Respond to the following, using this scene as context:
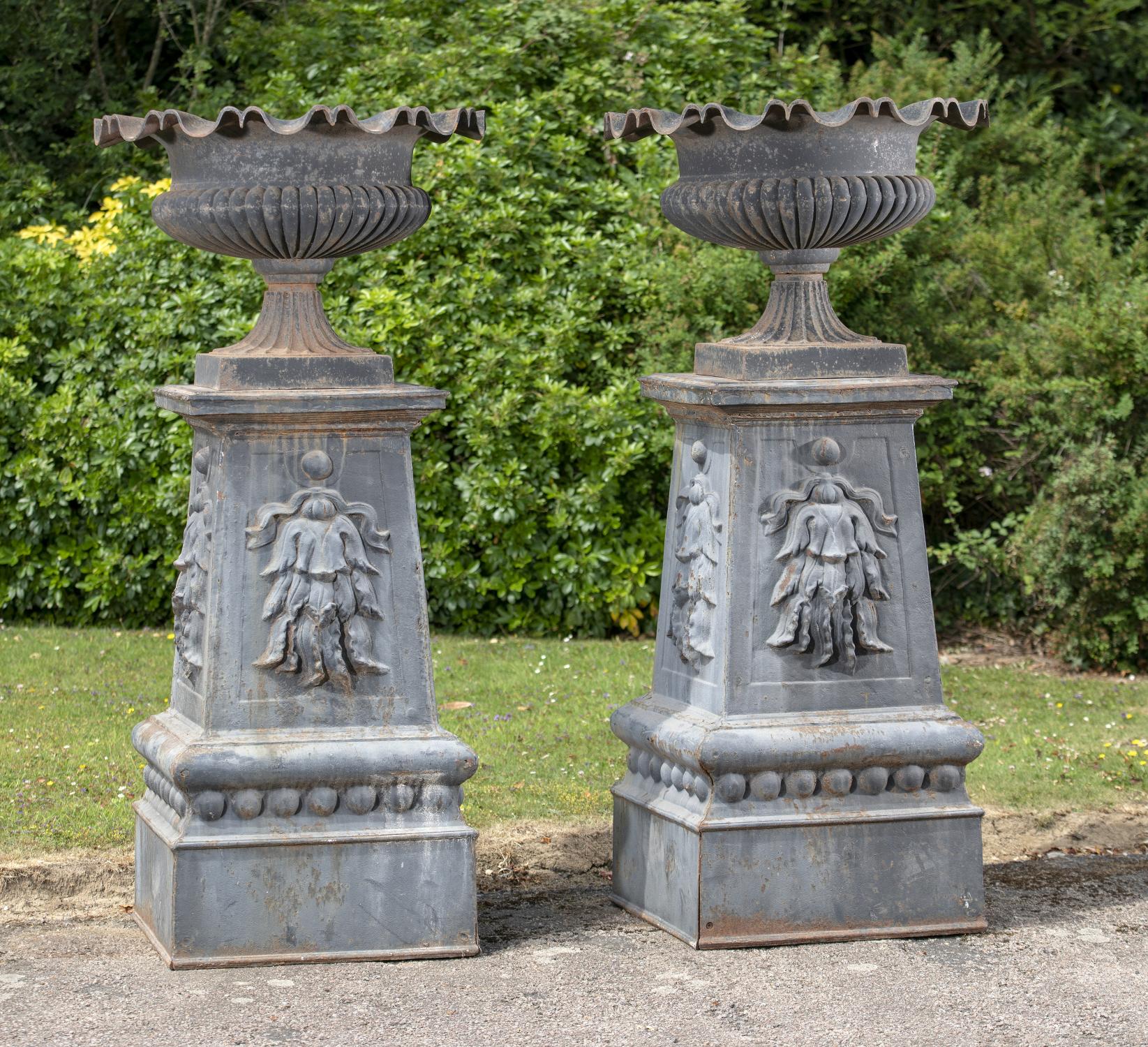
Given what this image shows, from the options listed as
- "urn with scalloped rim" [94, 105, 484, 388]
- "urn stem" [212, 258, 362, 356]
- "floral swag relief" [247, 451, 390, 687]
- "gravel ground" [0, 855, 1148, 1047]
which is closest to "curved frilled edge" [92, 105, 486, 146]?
"urn with scalloped rim" [94, 105, 484, 388]

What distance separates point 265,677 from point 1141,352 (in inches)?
192

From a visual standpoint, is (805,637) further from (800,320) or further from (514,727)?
(514,727)

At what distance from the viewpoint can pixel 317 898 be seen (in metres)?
4.55

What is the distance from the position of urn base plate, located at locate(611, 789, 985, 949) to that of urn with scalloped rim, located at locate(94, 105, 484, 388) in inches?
59.4

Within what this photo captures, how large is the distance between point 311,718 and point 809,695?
1317 mm

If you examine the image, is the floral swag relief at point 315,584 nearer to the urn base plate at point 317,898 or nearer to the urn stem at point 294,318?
the urn stem at point 294,318

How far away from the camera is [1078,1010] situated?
4.31 meters

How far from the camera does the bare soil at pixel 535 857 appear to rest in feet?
16.8

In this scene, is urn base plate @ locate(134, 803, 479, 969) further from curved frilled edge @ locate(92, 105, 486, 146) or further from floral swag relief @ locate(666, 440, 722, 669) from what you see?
curved frilled edge @ locate(92, 105, 486, 146)

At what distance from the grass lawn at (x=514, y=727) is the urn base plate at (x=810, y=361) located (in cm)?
190

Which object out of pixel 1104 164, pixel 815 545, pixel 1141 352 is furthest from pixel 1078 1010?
pixel 1104 164

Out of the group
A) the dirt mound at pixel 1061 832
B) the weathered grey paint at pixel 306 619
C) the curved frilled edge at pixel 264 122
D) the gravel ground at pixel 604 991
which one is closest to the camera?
the gravel ground at pixel 604 991

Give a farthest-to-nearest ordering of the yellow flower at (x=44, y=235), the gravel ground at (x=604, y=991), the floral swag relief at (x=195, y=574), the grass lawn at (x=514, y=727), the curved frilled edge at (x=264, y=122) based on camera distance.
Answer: the yellow flower at (x=44, y=235), the grass lawn at (x=514, y=727), the floral swag relief at (x=195, y=574), the curved frilled edge at (x=264, y=122), the gravel ground at (x=604, y=991)

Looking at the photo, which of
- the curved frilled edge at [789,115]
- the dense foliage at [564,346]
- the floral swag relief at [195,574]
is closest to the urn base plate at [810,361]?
the curved frilled edge at [789,115]
